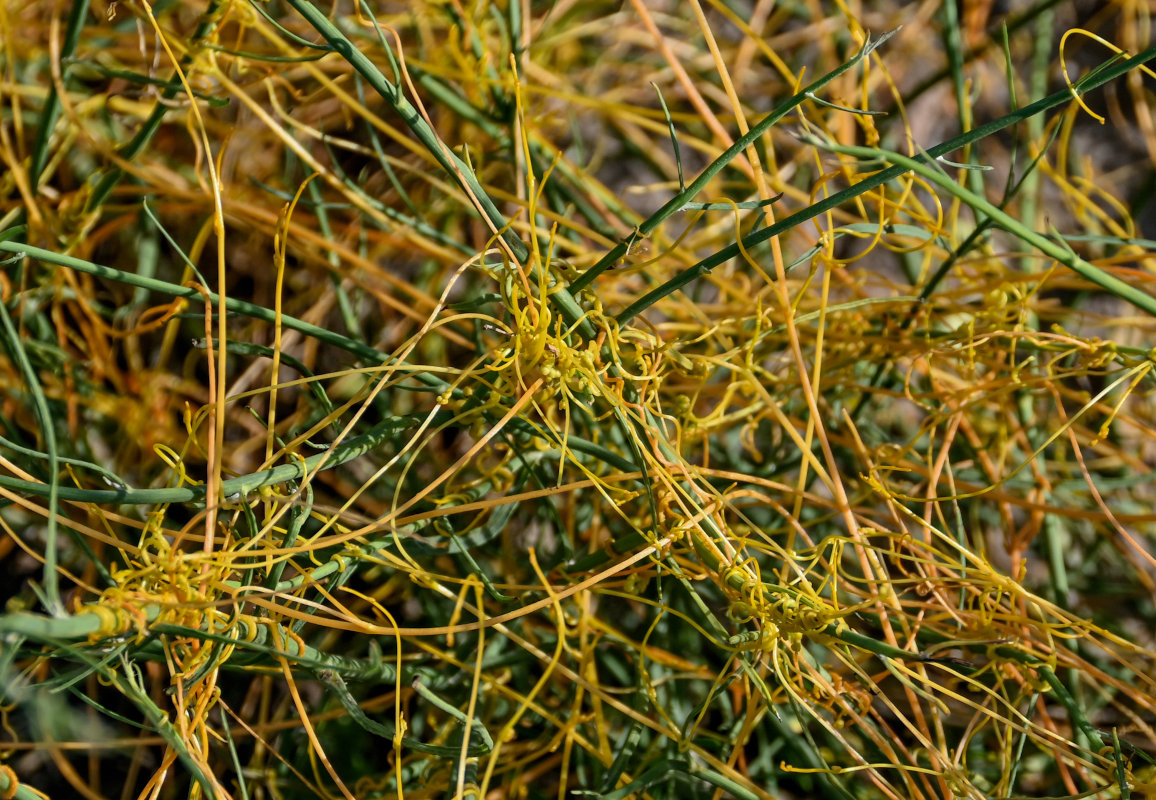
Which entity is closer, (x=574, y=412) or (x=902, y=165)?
(x=902, y=165)

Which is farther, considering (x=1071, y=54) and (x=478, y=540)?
(x=1071, y=54)

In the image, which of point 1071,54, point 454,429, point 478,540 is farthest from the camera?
point 1071,54

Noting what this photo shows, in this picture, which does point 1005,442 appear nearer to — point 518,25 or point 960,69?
point 960,69

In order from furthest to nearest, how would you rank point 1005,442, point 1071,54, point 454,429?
point 1071,54 < point 454,429 < point 1005,442

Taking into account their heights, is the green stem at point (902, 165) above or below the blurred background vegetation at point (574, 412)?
above

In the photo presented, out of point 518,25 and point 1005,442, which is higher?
point 518,25

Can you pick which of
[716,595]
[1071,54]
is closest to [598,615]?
[716,595]

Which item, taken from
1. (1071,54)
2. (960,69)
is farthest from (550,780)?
(1071,54)

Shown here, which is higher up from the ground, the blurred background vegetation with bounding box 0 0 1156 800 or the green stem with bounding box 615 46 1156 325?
the green stem with bounding box 615 46 1156 325

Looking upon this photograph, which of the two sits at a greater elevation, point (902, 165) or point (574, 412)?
point (902, 165)

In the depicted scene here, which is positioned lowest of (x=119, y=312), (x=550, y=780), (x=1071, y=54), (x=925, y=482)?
(x=550, y=780)
